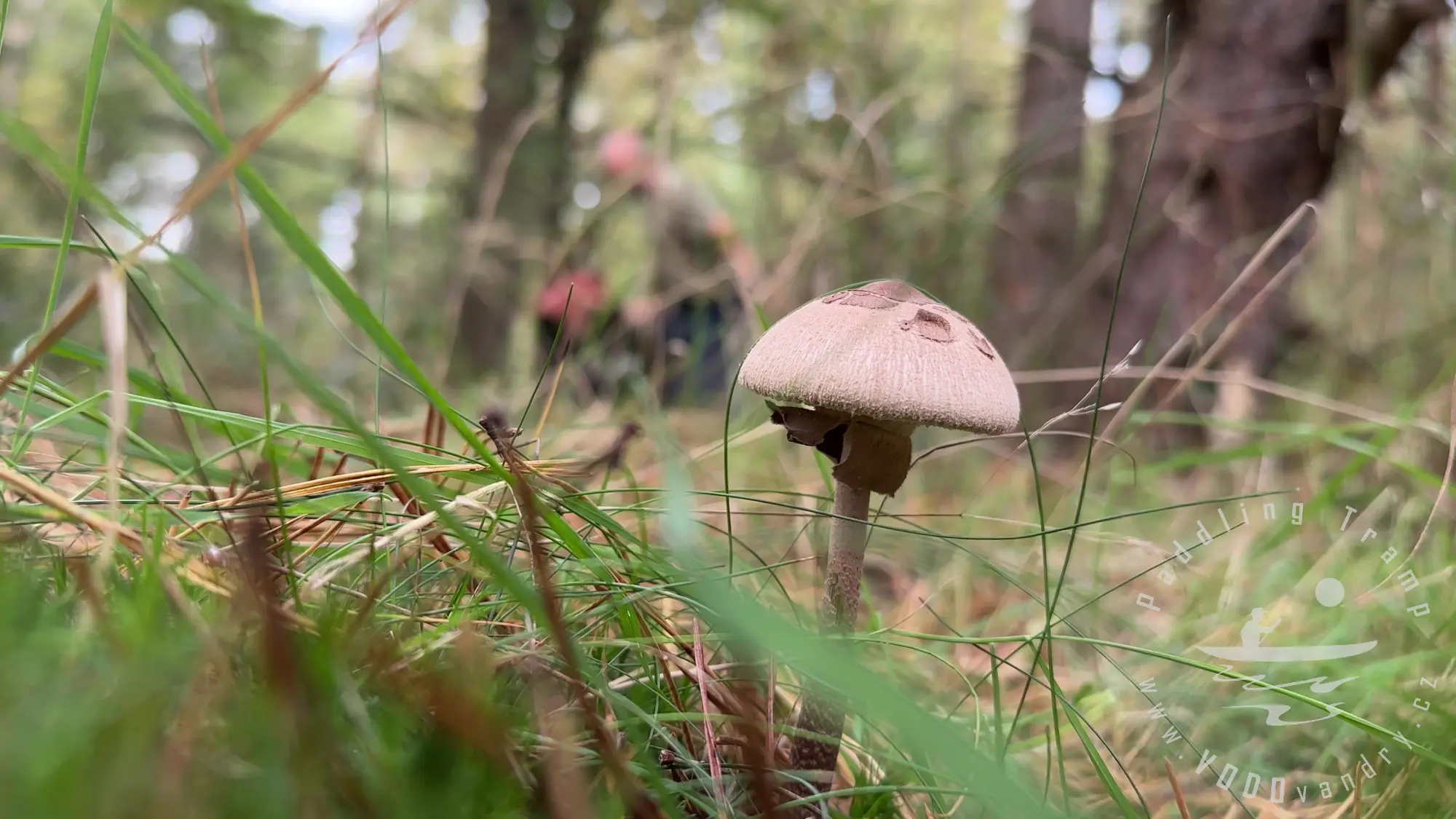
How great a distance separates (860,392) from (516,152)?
384 centimetres

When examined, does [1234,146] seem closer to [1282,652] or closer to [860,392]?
[1282,652]

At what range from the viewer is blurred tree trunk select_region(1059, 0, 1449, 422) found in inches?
102

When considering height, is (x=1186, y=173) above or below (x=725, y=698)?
above

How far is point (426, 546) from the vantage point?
942 mm

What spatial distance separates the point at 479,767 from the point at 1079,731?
2.12 ft

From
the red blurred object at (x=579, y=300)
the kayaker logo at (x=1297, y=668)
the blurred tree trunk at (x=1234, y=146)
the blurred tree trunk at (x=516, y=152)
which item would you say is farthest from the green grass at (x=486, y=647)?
the blurred tree trunk at (x=516, y=152)

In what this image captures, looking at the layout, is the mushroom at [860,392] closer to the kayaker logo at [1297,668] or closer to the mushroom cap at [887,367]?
the mushroom cap at [887,367]

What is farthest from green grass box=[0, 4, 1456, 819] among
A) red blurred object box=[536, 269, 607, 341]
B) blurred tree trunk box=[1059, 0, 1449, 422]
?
red blurred object box=[536, 269, 607, 341]

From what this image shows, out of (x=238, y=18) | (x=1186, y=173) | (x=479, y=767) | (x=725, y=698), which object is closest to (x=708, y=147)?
(x=1186, y=173)

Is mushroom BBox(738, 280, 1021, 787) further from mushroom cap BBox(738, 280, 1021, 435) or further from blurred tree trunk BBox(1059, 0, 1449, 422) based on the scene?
blurred tree trunk BBox(1059, 0, 1449, 422)

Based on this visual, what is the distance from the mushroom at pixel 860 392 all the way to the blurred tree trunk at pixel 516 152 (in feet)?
11.4

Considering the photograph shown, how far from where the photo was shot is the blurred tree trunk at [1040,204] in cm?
386

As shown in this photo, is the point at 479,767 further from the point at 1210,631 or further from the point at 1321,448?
the point at 1321,448

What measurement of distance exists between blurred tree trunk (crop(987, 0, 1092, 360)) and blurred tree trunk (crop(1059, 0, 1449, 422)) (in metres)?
0.76
